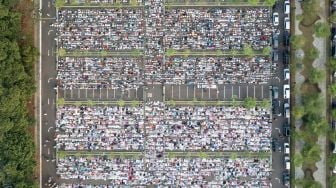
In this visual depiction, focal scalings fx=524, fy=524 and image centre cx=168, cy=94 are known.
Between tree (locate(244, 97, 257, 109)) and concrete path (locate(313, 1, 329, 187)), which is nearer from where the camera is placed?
tree (locate(244, 97, 257, 109))

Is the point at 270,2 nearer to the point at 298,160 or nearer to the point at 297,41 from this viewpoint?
the point at 297,41

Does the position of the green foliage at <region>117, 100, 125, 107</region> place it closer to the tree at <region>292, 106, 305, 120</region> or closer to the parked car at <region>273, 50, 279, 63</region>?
the parked car at <region>273, 50, 279, 63</region>

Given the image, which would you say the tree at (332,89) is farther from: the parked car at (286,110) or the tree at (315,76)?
the parked car at (286,110)

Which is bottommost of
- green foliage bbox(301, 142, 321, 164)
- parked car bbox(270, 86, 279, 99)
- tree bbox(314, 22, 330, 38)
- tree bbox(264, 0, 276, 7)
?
green foliage bbox(301, 142, 321, 164)

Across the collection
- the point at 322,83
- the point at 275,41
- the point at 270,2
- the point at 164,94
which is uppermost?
the point at 270,2

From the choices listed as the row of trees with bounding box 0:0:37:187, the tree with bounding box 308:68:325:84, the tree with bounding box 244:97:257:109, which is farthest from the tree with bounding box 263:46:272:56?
the row of trees with bounding box 0:0:37:187

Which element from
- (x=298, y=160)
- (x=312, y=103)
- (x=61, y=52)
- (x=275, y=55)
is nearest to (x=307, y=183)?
(x=298, y=160)
